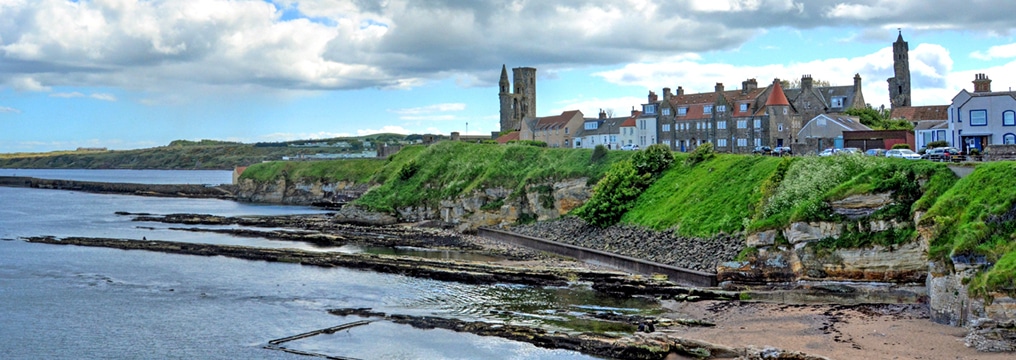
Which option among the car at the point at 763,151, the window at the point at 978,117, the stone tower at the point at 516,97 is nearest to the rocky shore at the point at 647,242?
the car at the point at 763,151

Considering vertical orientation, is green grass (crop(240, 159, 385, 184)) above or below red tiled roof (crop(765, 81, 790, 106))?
below

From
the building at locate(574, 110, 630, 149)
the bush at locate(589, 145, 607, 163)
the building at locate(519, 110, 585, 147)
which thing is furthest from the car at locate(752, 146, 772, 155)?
the building at locate(519, 110, 585, 147)

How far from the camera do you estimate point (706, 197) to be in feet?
174

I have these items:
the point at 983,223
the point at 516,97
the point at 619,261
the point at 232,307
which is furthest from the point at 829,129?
the point at 516,97

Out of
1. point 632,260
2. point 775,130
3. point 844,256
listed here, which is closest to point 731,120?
point 775,130

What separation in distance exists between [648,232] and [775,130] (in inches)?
1420

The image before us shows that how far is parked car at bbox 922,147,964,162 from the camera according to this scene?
1763 inches

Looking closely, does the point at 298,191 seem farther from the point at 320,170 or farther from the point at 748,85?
the point at 748,85

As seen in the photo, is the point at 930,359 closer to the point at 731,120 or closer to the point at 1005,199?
the point at 1005,199

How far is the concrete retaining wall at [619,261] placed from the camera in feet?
135

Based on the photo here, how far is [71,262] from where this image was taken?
5441cm

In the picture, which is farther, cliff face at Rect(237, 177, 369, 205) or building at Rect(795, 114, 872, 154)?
cliff face at Rect(237, 177, 369, 205)

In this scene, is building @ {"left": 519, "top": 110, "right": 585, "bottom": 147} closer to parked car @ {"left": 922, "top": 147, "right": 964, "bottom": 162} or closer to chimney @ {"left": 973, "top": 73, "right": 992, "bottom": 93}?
chimney @ {"left": 973, "top": 73, "right": 992, "bottom": 93}

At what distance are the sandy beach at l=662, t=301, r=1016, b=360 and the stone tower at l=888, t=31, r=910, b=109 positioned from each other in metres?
87.5
